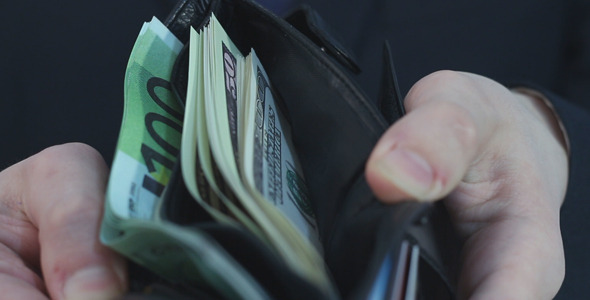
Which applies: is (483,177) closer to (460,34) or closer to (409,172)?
(409,172)

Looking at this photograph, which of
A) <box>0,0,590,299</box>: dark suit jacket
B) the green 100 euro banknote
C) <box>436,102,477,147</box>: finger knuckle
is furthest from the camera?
<box>0,0,590,299</box>: dark suit jacket

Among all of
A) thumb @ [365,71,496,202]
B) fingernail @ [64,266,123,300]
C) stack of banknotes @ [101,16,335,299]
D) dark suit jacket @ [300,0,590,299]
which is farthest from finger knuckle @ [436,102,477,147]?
dark suit jacket @ [300,0,590,299]

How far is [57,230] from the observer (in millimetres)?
413

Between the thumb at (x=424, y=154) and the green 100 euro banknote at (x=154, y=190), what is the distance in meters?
0.12

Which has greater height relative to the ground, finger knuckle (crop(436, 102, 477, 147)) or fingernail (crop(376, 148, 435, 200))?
finger knuckle (crop(436, 102, 477, 147))

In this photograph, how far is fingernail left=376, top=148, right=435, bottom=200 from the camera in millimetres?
352

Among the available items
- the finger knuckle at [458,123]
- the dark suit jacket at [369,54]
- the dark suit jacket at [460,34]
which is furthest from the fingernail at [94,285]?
the dark suit jacket at [460,34]

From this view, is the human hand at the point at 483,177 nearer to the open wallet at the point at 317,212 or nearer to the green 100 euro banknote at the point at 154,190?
the open wallet at the point at 317,212

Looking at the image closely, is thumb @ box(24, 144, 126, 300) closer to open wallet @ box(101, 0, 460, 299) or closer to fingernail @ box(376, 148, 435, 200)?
open wallet @ box(101, 0, 460, 299)

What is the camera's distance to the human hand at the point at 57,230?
1.20 ft

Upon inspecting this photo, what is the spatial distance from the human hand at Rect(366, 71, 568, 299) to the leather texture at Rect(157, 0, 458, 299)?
3 centimetres

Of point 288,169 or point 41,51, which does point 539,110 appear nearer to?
point 288,169

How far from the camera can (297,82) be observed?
493mm

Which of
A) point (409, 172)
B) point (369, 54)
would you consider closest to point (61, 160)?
point (409, 172)
